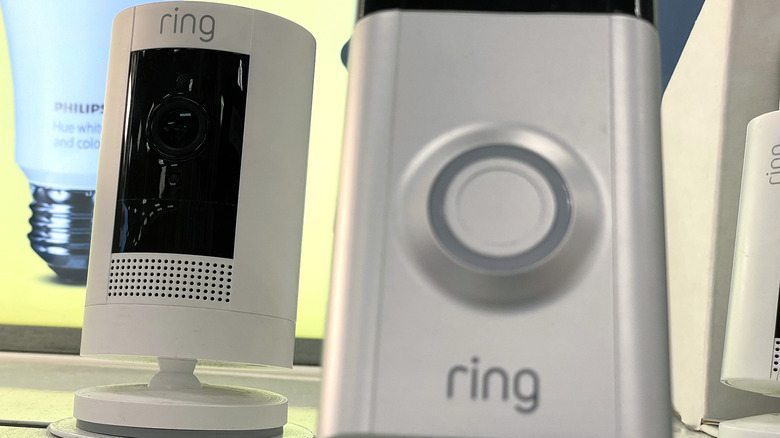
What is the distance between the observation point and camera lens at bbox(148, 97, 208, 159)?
2.10ft

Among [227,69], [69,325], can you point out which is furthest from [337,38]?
[227,69]

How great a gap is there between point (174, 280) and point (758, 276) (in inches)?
19.8

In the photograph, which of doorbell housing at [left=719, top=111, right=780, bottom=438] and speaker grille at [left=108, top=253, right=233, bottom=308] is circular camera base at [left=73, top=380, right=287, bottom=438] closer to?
speaker grille at [left=108, top=253, right=233, bottom=308]

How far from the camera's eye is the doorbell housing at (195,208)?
2.06 ft

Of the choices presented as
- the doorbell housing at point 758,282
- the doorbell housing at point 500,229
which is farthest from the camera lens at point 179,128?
the doorbell housing at point 758,282

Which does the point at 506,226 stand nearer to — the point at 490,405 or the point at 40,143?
the point at 490,405

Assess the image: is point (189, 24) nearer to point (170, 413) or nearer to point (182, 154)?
point (182, 154)

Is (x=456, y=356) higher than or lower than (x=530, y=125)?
lower

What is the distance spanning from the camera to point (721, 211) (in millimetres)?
803

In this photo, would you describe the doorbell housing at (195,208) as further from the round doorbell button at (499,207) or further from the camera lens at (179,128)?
the round doorbell button at (499,207)

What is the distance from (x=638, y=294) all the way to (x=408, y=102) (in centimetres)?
13

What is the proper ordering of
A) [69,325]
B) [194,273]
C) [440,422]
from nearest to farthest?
[440,422] < [194,273] < [69,325]

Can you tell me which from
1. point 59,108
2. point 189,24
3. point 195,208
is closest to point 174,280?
point 195,208

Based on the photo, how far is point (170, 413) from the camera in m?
0.61
